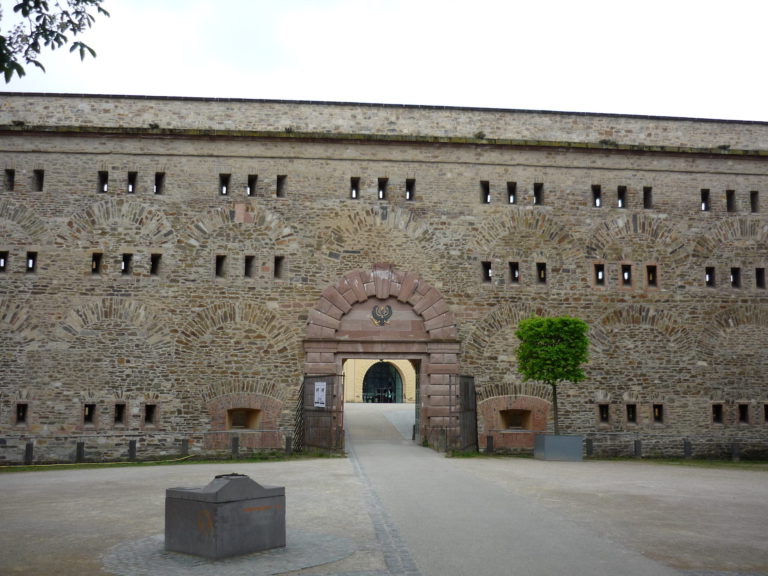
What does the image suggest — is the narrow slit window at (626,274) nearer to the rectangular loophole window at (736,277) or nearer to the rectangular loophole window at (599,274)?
the rectangular loophole window at (599,274)

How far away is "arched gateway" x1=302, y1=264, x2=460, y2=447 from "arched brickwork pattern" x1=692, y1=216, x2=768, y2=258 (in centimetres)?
867

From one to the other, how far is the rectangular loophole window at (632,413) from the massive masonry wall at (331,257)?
0.09m

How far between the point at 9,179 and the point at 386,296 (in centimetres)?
1200

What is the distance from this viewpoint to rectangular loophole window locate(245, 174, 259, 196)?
2178 cm

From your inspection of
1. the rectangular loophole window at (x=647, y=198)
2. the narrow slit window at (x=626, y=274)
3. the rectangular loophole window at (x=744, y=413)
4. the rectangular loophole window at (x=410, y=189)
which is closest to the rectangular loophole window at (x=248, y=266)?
the rectangular loophole window at (x=410, y=189)

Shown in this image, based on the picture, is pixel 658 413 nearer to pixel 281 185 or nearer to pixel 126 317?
pixel 281 185

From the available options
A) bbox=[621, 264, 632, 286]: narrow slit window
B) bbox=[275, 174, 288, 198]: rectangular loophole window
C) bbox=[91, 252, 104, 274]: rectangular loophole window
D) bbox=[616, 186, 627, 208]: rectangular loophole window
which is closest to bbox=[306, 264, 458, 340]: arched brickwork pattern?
bbox=[275, 174, 288, 198]: rectangular loophole window

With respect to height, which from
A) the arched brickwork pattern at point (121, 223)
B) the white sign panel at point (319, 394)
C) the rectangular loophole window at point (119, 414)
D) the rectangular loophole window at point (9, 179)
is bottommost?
the rectangular loophole window at point (119, 414)

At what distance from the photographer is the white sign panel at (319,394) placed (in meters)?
20.1

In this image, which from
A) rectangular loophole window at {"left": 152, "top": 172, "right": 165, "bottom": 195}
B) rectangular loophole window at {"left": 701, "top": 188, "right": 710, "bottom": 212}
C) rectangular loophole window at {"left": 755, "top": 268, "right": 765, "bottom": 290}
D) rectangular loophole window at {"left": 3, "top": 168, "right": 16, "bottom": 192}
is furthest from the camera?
rectangular loophole window at {"left": 701, "top": 188, "right": 710, "bottom": 212}

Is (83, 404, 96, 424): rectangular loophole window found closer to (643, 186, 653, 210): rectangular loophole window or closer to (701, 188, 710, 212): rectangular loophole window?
(643, 186, 653, 210): rectangular loophole window

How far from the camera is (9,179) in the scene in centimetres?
2145

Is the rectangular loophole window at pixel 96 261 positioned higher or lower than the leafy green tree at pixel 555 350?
higher

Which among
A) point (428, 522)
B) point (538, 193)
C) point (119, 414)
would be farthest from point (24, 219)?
point (428, 522)
